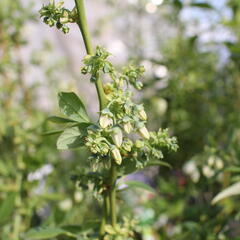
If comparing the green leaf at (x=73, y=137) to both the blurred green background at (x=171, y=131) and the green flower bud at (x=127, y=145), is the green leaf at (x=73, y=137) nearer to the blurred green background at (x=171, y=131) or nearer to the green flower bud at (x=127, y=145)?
the green flower bud at (x=127, y=145)

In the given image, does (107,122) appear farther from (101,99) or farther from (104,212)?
(104,212)

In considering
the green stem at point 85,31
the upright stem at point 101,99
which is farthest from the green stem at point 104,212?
the green stem at point 85,31

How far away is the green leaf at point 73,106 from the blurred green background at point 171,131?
0.16m

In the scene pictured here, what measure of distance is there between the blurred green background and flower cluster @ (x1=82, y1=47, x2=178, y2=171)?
140 mm

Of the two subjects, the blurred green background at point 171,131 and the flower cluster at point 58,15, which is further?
the blurred green background at point 171,131

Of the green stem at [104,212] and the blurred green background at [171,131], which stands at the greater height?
the blurred green background at [171,131]

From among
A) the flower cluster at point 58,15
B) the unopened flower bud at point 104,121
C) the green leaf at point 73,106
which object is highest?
the flower cluster at point 58,15

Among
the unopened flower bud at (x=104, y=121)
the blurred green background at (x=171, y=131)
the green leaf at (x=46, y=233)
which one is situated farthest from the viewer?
the blurred green background at (x=171, y=131)

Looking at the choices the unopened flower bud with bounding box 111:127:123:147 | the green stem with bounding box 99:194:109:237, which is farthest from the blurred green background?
the unopened flower bud with bounding box 111:127:123:147

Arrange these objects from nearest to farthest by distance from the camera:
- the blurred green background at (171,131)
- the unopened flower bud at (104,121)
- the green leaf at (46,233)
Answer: the unopened flower bud at (104,121)
the green leaf at (46,233)
the blurred green background at (171,131)

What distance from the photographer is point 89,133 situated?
0.37 meters

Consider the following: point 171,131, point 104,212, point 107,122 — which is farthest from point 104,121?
point 171,131

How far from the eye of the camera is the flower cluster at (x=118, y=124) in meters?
0.36

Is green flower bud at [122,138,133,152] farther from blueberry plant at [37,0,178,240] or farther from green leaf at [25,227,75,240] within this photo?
green leaf at [25,227,75,240]
